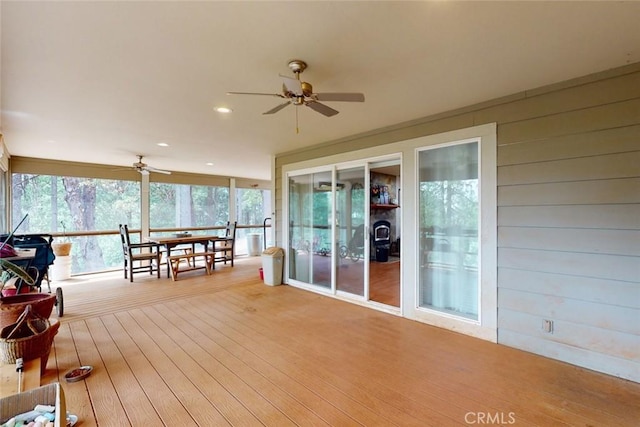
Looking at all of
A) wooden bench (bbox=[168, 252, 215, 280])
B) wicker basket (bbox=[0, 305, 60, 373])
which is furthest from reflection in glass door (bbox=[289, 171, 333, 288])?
wicker basket (bbox=[0, 305, 60, 373])

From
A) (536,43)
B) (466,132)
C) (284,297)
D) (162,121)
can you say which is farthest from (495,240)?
(162,121)

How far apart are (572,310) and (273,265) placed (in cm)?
423

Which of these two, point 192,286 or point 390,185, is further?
point 390,185

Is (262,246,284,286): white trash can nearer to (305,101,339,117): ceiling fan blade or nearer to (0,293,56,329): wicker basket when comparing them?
(0,293,56,329): wicker basket

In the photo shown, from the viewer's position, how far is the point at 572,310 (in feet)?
8.46

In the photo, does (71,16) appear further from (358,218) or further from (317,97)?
(358,218)

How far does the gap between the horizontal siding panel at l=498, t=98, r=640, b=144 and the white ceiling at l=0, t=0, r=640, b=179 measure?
325 millimetres

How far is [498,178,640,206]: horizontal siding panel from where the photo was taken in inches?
92.6

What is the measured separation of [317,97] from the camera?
89.6 inches

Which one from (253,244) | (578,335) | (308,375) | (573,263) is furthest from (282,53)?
(253,244)

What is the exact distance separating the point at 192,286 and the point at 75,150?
3359mm

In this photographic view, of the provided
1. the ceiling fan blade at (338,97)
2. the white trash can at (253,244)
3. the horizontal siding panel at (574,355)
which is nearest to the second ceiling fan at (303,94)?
the ceiling fan blade at (338,97)

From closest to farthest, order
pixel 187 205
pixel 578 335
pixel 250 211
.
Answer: pixel 578 335, pixel 187 205, pixel 250 211

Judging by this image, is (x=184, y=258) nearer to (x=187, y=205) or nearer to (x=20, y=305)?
(x=187, y=205)
